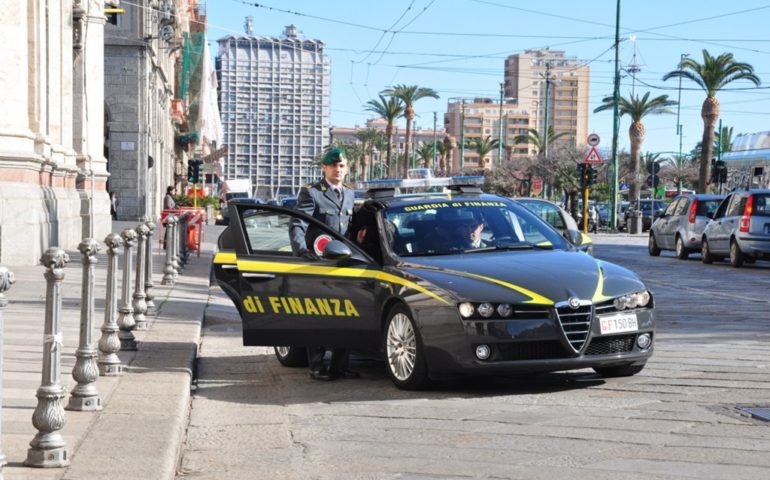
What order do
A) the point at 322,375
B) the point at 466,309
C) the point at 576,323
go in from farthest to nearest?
the point at 322,375
the point at 576,323
the point at 466,309

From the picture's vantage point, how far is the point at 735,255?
27.2 m

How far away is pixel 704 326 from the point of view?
1397 centimetres

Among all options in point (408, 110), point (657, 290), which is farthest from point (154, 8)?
point (408, 110)

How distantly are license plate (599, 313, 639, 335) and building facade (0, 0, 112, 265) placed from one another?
45.1 ft

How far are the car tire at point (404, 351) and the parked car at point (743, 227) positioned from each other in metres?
18.7

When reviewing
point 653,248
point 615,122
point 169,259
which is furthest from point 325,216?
point 615,122

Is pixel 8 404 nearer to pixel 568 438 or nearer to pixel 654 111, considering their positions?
pixel 568 438

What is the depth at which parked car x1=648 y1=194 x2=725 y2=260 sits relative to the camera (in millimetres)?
30875

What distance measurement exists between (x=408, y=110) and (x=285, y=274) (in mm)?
93235

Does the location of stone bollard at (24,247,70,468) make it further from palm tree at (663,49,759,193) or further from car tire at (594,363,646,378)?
palm tree at (663,49,759,193)

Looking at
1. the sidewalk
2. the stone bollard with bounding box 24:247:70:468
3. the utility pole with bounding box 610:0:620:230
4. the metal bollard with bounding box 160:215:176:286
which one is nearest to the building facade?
the metal bollard with bounding box 160:215:176:286

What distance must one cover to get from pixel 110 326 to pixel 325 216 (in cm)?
209

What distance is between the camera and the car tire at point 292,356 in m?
10.5

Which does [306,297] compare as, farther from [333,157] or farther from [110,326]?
[110,326]
